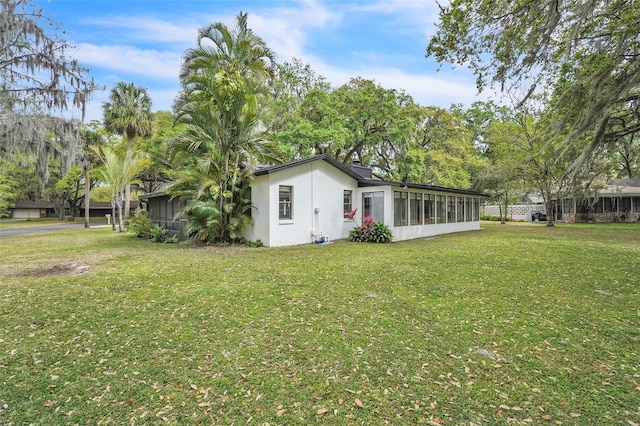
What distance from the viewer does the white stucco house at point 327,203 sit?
11.8 m

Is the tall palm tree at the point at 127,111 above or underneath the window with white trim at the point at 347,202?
above

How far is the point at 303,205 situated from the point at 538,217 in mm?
25736

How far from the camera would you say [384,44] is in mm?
10523

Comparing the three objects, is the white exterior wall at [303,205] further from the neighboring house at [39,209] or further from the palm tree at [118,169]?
the neighboring house at [39,209]

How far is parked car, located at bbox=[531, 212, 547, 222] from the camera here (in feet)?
93.6

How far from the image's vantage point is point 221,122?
1151cm

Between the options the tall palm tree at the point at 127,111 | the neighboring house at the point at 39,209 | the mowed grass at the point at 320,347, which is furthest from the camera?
the neighboring house at the point at 39,209

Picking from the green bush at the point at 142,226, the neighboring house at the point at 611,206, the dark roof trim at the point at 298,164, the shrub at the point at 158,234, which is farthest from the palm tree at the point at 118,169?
the neighboring house at the point at 611,206

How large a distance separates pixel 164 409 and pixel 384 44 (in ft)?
36.5

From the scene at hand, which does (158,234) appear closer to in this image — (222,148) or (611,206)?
(222,148)

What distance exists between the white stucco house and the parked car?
17.6 metres

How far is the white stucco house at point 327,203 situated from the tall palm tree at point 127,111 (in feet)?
45.4

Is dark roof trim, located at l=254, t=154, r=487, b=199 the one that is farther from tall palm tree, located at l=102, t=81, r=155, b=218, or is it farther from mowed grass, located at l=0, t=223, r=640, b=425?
tall palm tree, located at l=102, t=81, r=155, b=218

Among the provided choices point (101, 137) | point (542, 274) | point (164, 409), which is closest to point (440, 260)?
point (542, 274)
